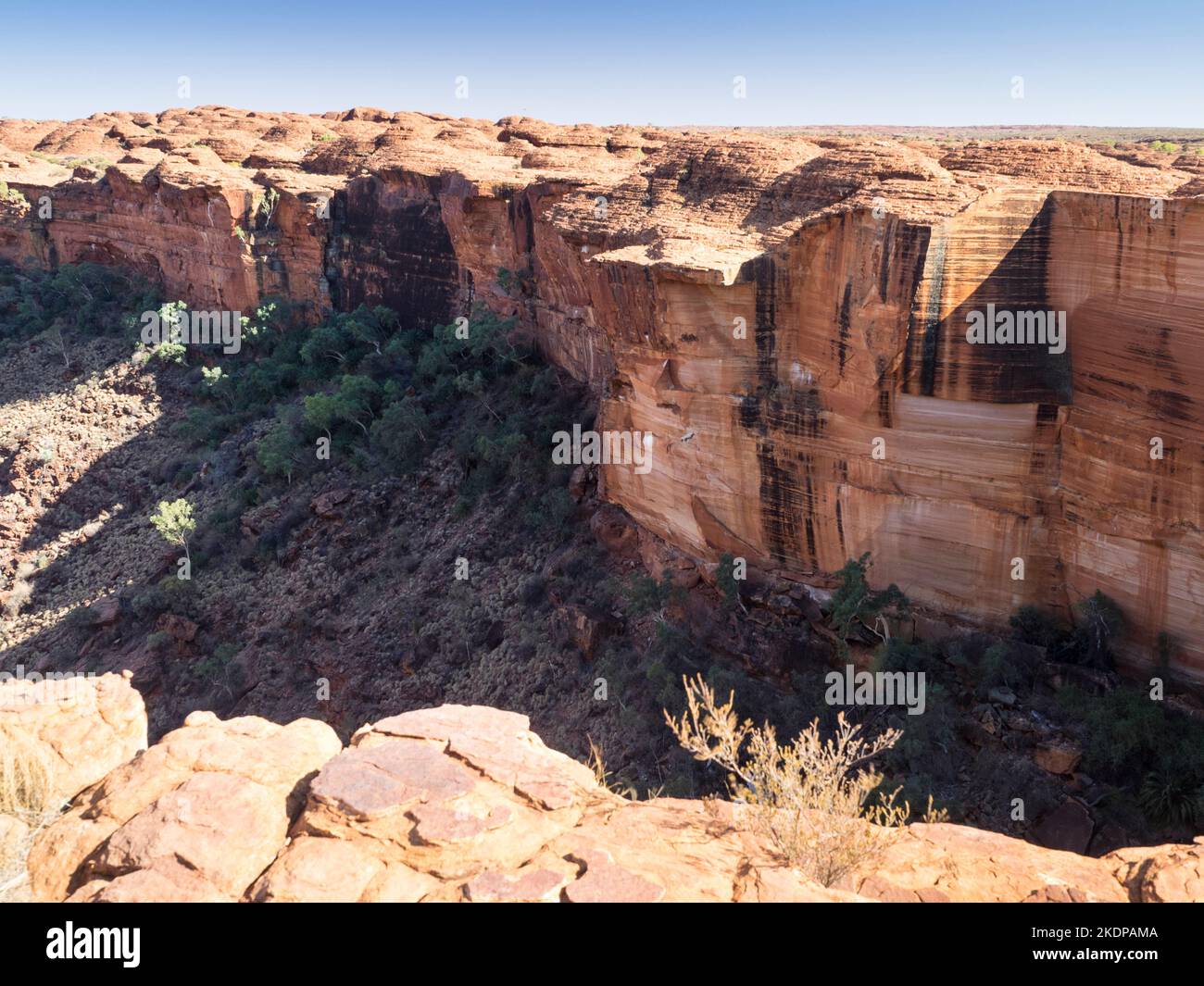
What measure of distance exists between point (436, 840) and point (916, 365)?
10.3 m

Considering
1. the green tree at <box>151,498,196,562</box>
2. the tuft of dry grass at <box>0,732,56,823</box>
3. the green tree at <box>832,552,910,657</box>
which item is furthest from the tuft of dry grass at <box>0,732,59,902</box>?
the green tree at <box>151,498,196,562</box>

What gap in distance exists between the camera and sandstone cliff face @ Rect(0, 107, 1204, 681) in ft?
41.8

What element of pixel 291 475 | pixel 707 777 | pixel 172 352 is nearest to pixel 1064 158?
pixel 707 777

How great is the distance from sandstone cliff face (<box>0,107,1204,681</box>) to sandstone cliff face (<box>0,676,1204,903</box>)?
624 cm

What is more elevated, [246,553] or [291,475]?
[291,475]

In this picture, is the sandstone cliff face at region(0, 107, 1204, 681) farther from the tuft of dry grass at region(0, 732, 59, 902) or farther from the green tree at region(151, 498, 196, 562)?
the green tree at region(151, 498, 196, 562)

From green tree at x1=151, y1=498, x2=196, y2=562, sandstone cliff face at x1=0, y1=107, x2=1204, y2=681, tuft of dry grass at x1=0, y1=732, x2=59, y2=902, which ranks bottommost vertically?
green tree at x1=151, y1=498, x2=196, y2=562

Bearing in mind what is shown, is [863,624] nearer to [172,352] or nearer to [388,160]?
[388,160]

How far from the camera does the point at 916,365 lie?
1409cm

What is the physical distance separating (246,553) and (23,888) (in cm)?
1857

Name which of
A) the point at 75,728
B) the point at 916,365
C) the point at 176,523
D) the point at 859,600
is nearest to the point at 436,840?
the point at 75,728

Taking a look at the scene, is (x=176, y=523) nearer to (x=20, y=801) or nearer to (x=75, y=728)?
(x=75, y=728)

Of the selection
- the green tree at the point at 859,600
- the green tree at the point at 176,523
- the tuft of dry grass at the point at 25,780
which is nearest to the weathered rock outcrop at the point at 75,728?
the tuft of dry grass at the point at 25,780

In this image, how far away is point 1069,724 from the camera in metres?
13.4
